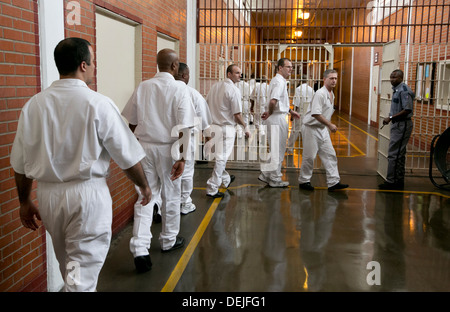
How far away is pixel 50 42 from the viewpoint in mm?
3404

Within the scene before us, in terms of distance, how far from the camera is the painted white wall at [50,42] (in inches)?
130

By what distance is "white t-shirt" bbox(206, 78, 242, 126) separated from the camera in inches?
256

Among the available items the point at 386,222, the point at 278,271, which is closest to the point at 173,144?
the point at 278,271

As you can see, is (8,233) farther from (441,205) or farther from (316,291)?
(441,205)

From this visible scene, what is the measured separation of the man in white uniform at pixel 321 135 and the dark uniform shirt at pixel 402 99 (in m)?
1.08

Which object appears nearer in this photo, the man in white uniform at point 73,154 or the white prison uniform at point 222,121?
the man in white uniform at point 73,154

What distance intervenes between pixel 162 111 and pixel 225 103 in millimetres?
2625

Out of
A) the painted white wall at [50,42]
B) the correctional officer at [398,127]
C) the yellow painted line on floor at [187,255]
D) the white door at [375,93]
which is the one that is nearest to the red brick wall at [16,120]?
the painted white wall at [50,42]
